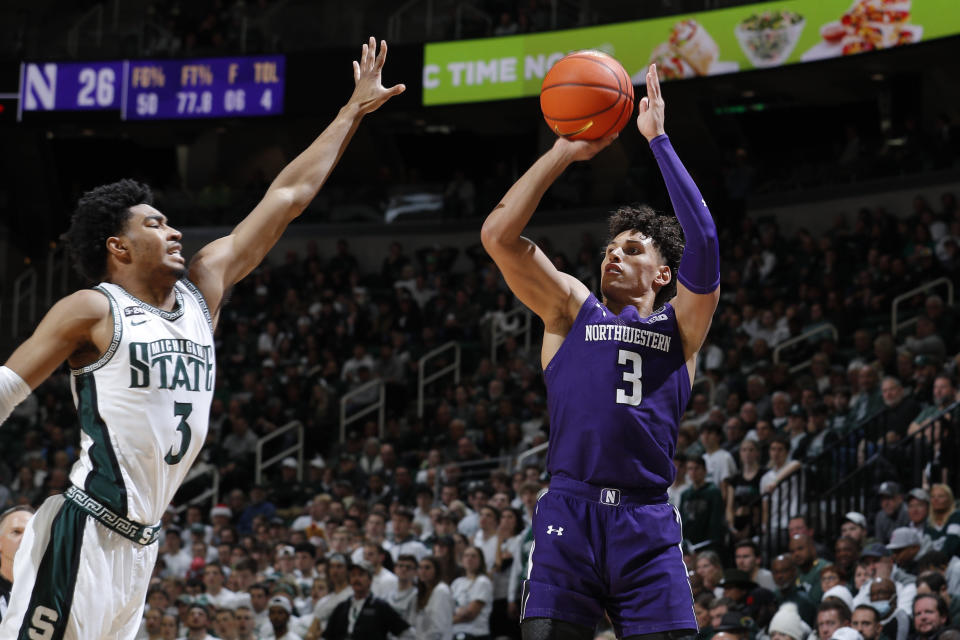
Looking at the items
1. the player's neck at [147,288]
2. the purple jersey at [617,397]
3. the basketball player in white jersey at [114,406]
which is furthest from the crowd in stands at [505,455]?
the player's neck at [147,288]

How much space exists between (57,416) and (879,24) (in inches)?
504

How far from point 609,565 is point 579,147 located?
153 centimetres

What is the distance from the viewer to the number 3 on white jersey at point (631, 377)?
4613 millimetres

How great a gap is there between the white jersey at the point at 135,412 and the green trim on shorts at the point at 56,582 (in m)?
A: 0.12

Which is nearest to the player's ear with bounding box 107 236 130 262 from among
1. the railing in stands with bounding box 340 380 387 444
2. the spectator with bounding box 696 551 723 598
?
the spectator with bounding box 696 551 723 598

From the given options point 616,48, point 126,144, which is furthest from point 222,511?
point 126,144

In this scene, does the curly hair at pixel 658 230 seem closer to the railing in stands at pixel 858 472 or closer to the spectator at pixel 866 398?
the railing in stands at pixel 858 472

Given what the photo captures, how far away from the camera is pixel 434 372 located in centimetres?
1900

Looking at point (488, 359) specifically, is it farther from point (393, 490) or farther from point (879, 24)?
point (879, 24)

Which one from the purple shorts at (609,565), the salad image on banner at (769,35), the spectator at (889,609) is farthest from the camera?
the salad image on banner at (769,35)

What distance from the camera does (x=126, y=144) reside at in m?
27.8

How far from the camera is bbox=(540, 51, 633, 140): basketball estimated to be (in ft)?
16.6

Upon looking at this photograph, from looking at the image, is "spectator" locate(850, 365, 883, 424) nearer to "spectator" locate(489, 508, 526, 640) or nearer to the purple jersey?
"spectator" locate(489, 508, 526, 640)

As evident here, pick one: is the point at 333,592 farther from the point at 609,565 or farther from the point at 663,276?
the point at 609,565
